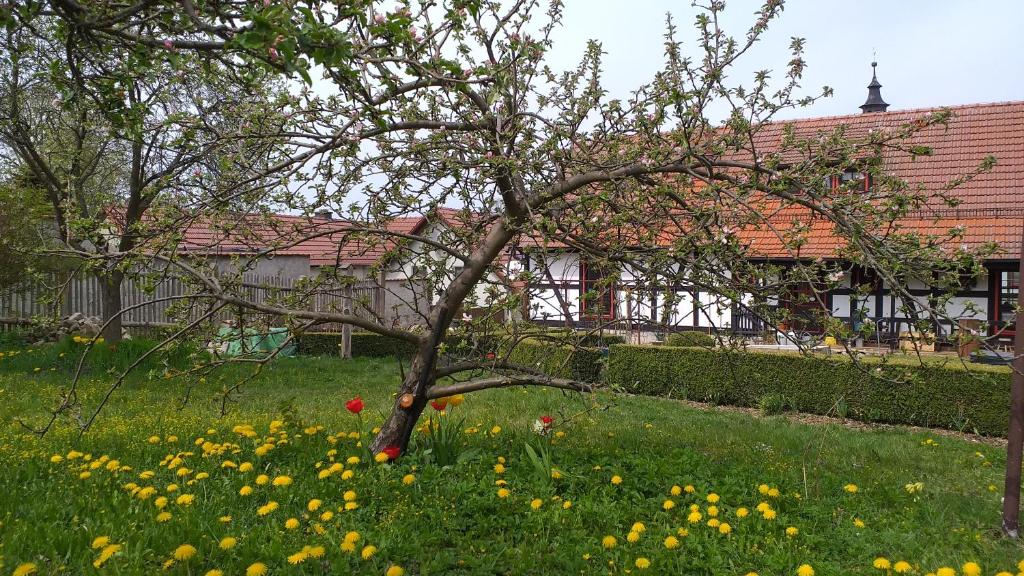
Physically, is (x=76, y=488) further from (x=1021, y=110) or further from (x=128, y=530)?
(x=1021, y=110)

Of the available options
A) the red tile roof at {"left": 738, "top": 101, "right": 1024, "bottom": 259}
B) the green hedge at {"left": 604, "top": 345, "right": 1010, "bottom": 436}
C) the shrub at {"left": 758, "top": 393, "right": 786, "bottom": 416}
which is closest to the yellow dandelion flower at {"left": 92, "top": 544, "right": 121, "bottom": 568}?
the green hedge at {"left": 604, "top": 345, "right": 1010, "bottom": 436}

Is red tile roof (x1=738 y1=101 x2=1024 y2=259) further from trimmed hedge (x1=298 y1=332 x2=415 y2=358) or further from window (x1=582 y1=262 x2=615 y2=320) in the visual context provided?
window (x1=582 y1=262 x2=615 y2=320)

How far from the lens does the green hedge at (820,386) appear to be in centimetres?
806

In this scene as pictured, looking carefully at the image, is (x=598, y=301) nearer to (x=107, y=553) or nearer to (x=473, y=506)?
(x=473, y=506)

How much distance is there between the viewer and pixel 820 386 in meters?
9.09

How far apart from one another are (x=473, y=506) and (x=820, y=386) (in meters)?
7.29

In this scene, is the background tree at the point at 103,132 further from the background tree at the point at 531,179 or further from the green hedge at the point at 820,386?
the green hedge at the point at 820,386

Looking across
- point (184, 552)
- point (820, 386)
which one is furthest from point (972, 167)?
point (184, 552)

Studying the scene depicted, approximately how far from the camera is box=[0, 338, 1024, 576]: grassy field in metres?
2.67

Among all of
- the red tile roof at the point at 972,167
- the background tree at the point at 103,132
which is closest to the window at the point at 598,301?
the background tree at the point at 103,132

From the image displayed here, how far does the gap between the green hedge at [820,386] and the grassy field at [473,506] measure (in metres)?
3.04

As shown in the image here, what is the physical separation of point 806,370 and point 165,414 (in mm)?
7778

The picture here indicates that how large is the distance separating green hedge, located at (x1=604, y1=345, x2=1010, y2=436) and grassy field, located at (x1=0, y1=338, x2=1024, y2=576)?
9.96 feet

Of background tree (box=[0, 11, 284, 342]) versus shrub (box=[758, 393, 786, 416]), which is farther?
shrub (box=[758, 393, 786, 416])
